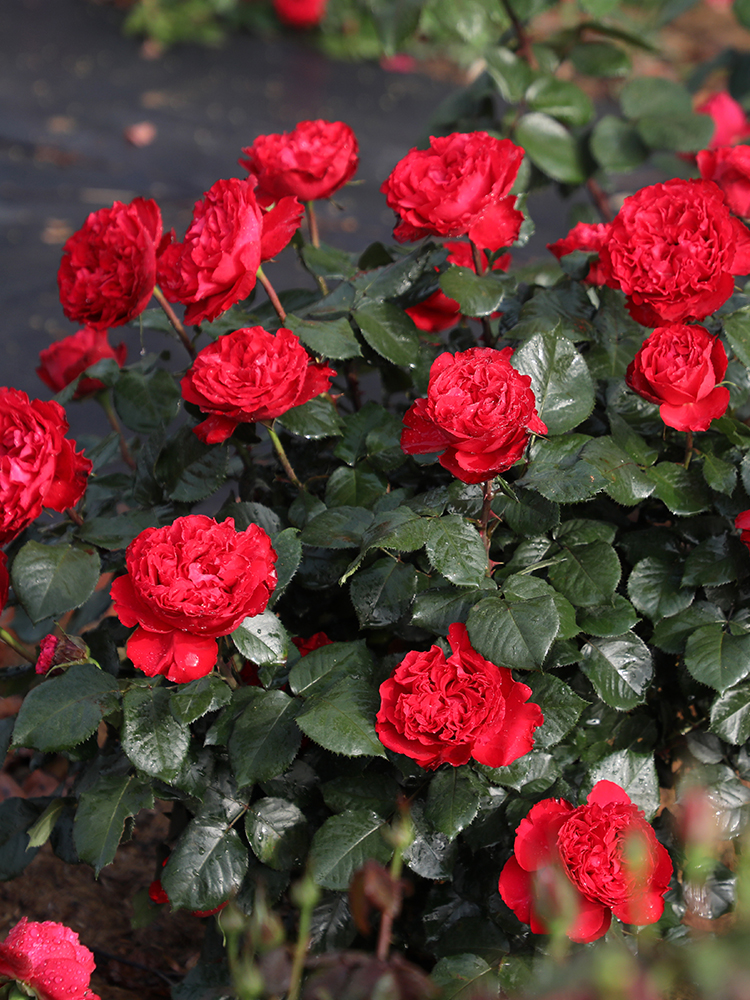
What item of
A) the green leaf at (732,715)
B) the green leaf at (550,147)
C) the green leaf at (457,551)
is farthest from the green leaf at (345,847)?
the green leaf at (550,147)

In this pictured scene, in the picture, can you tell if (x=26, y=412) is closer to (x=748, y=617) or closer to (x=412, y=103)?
A: (x=748, y=617)

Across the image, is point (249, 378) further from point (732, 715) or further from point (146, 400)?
point (732, 715)

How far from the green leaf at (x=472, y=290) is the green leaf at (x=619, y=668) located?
0.40m

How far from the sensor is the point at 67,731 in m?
0.96

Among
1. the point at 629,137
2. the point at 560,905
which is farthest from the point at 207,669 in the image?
the point at 629,137

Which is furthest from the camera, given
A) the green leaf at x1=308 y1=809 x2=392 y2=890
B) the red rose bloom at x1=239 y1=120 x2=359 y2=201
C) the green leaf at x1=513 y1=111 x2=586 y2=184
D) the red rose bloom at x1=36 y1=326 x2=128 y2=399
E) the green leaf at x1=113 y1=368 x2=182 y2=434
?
the green leaf at x1=513 y1=111 x2=586 y2=184

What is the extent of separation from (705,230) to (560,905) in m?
0.78

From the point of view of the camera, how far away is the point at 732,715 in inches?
39.8

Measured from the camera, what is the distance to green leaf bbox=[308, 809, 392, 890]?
36.2 inches

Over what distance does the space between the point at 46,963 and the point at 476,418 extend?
0.66 metres

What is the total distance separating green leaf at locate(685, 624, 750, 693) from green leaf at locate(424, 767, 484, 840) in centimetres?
26

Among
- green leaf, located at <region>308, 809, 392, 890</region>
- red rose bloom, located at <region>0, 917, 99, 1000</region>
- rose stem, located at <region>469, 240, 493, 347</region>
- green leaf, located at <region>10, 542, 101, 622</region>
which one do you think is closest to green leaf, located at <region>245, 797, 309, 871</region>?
green leaf, located at <region>308, 809, 392, 890</region>

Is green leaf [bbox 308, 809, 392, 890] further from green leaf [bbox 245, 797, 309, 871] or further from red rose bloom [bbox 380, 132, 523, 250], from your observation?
red rose bloom [bbox 380, 132, 523, 250]

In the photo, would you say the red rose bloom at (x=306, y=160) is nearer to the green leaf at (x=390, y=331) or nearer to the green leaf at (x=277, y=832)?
the green leaf at (x=390, y=331)
